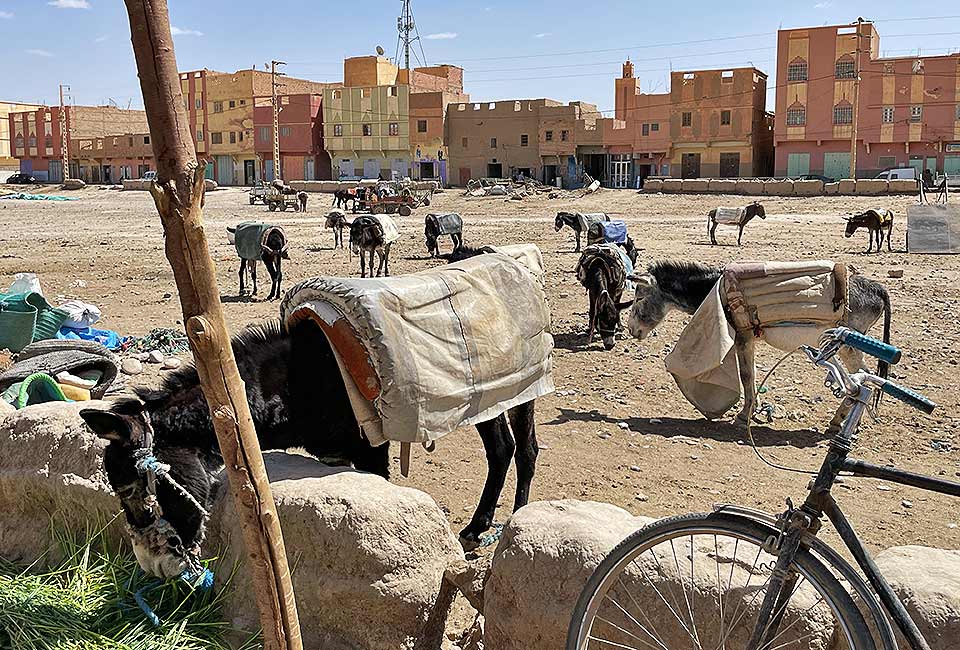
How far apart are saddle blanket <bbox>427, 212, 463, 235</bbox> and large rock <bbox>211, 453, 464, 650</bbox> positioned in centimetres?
1758

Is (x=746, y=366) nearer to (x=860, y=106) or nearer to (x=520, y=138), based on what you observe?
(x=860, y=106)

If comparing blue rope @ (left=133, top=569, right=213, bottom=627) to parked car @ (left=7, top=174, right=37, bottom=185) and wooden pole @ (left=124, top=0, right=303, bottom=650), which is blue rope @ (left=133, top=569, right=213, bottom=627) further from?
parked car @ (left=7, top=174, right=37, bottom=185)

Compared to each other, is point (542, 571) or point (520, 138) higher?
point (520, 138)

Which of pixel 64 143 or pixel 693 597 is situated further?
pixel 64 143

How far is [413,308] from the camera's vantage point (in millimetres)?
4180

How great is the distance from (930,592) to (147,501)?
2538mm

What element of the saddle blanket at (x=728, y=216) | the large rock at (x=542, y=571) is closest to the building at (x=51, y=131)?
the saddle blanket at (x=728, y=216)

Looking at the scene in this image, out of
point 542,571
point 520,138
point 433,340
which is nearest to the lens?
point 542,571

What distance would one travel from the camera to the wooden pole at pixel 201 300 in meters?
2.13

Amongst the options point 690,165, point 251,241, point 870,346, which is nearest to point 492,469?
point 870,346

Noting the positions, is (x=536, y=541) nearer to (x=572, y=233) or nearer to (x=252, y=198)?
(x=572, y=233)

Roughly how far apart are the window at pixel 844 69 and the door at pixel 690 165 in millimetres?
9061

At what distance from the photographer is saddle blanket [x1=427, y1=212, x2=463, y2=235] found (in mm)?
20578

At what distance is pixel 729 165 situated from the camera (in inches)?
2061
